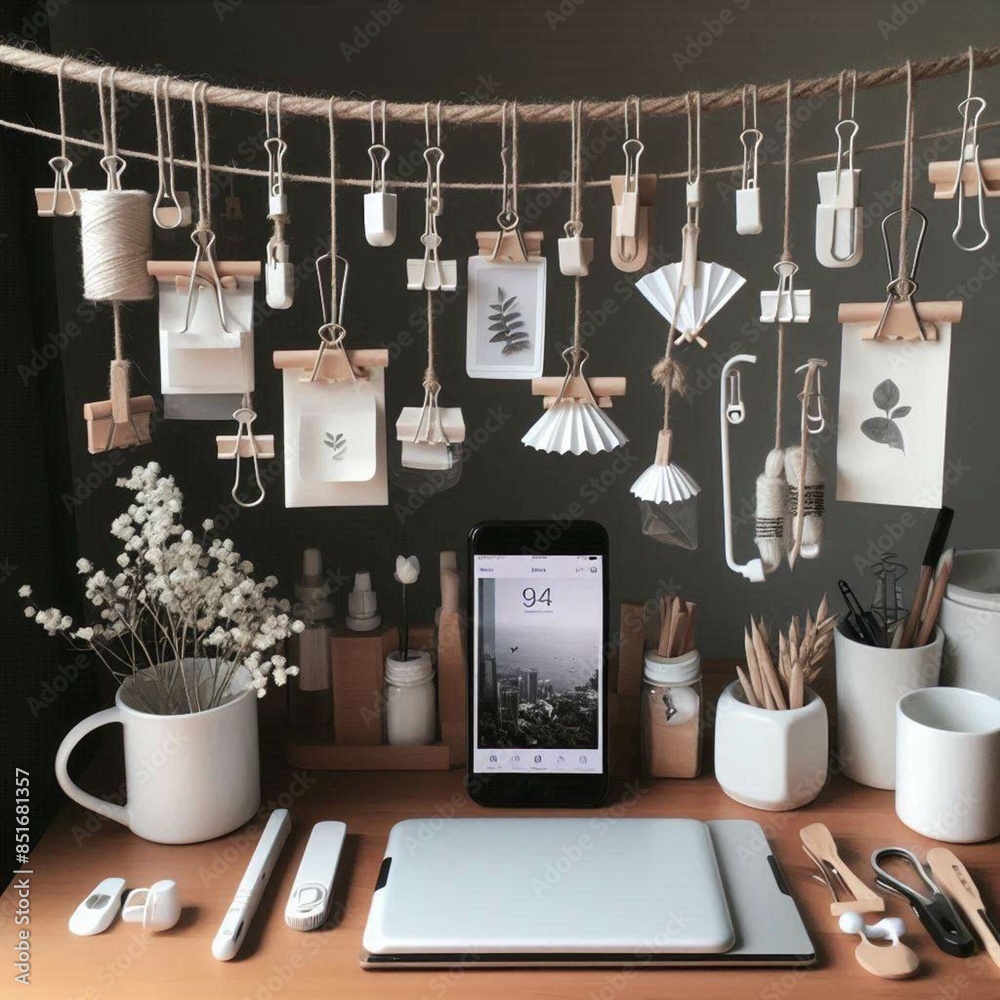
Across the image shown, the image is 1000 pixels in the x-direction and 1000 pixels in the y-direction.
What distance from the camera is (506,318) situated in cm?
99

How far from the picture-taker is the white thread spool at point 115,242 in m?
0.94

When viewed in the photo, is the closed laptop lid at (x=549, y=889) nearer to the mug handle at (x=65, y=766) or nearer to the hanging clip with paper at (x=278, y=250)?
the mug handle at (x=65, y=766)

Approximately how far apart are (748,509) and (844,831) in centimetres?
65

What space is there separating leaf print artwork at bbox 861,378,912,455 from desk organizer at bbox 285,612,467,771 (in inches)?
17.0

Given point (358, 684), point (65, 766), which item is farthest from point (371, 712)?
point (65, 766)

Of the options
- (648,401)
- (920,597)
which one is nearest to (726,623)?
(648,401)

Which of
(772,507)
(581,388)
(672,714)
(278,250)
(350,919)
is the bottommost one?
(350,919)

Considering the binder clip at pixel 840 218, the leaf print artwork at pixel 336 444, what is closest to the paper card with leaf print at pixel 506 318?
the leaf print artwork at pixel 336 444

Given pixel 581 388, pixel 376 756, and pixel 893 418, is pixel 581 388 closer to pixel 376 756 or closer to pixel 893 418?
pixel 893 418

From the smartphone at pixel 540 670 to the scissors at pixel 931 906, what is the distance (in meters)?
0.26

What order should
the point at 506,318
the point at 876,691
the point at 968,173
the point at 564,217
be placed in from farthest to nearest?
the point at 564,217
the point at 876,691
the point at 506,318
the point at 968,173

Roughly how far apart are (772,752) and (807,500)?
9.3 inches

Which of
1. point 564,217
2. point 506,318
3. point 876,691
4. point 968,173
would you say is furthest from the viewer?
point 564,217

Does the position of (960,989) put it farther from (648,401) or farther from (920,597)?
(648,401)
